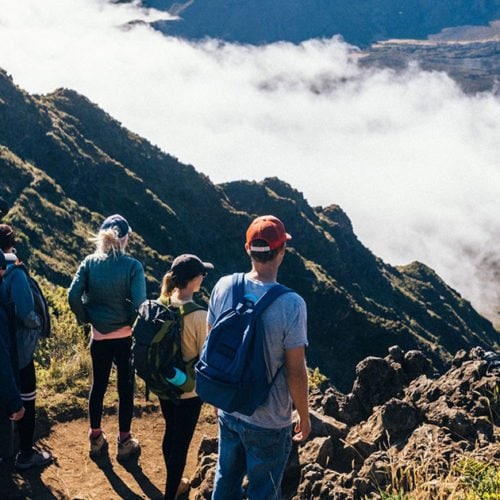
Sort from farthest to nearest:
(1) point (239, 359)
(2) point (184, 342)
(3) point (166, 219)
→ (3) point (166, 219)
(2) point (184, 342)
(1) point (239, 359)

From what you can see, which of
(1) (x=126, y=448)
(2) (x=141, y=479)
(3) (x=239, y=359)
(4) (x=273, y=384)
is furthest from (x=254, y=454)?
(1) (x=126, y=448)

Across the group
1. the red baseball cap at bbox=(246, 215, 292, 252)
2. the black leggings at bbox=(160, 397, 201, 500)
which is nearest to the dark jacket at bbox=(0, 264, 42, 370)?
the black leggings at bbox=(160, 397, 201, 500)

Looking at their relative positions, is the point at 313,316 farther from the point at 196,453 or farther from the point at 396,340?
the point at 196,453

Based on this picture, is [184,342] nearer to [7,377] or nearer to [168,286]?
[168,286]

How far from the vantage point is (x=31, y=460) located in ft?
20.8

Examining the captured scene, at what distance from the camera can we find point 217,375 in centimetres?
402

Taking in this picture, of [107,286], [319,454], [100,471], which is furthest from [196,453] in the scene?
[107,286]

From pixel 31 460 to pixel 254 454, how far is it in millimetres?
3261

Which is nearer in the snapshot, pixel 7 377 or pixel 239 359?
pixel 239 359

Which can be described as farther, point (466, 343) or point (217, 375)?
point (466, 343)

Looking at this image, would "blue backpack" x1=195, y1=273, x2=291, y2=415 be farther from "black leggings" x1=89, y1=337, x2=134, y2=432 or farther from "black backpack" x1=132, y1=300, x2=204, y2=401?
"black leggings" x1=89, y1=337, x2=134, y2=432

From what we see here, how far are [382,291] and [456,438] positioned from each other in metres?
103

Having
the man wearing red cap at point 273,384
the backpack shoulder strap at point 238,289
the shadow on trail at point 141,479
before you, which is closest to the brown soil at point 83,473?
the shadow on trail at point 141,479

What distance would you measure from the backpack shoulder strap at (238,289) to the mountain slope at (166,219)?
30.1 metres
